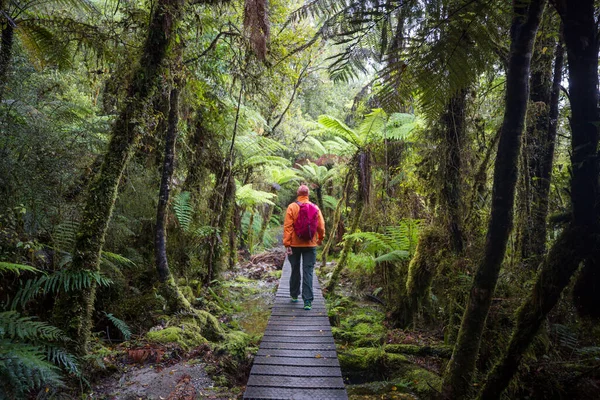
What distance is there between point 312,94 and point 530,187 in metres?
12.8

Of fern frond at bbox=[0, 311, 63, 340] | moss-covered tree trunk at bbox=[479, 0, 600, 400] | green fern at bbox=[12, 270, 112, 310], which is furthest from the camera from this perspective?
green fern at bbox=[12, 270, 112, 310]

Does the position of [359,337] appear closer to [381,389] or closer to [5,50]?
[381,389]

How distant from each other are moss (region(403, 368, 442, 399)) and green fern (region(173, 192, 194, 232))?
151 inches

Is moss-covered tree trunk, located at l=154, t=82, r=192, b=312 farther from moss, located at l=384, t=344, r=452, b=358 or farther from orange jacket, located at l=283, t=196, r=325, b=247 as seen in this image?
moss, located at l=384, t=344, r=452, b=358

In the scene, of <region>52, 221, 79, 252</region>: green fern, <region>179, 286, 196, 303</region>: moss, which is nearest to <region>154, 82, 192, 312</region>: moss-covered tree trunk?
<region>179, 286, 196, 303</region>: moss

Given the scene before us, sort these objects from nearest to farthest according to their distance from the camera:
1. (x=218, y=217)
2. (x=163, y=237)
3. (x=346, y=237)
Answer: (x=163, y=237) → (x=346, y=237) → (x=218, y=217)

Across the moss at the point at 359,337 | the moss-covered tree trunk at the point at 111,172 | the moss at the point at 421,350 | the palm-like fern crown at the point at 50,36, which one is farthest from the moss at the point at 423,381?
the palm-like fern crown at the point at 50,36

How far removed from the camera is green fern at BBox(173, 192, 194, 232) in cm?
551

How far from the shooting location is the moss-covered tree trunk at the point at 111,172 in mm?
2779

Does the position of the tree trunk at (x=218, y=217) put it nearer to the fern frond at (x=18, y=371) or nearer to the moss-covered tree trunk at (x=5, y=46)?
the moss-covered tree trunk at (x=5, y=46)

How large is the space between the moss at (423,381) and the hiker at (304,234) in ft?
6.46

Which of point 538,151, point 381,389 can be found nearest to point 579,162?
point 538,151

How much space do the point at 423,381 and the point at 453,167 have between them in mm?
2357

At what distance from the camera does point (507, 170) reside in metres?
2.03
